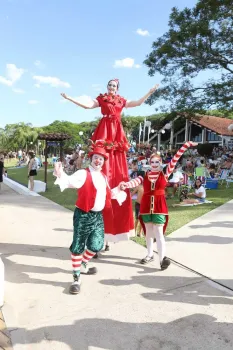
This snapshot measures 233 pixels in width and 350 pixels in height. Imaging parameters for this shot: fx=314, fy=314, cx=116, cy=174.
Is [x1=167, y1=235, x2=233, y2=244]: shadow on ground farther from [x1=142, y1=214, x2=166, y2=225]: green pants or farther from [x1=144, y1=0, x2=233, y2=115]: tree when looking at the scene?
[x1=144, y1=0, x2=233, y2=115]: tree

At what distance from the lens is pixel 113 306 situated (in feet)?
10.5

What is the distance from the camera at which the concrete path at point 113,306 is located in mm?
2633

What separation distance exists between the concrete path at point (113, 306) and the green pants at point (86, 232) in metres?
0.46

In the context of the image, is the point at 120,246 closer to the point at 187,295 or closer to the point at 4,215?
the point at 187,295

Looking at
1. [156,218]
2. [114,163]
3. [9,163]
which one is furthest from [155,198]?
[9,163]

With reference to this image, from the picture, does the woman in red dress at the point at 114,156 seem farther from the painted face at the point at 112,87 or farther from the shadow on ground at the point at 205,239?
the shadow on ground at the point at 205,239

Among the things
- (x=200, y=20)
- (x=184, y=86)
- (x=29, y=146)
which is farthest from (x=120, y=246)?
(x=29, y=146)

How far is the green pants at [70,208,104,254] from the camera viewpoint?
3.66 m

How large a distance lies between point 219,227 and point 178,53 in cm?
1239

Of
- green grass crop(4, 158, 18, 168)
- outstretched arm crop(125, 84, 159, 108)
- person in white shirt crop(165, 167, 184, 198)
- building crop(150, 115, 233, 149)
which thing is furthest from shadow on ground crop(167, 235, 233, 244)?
green grass crop(4, 158, 18, 168)

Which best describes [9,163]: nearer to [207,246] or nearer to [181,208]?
[181,208]

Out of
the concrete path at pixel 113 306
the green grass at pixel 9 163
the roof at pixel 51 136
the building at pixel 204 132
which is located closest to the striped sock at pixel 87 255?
the concrete path at pixel 113 306

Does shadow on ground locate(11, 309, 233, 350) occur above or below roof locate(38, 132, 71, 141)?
below

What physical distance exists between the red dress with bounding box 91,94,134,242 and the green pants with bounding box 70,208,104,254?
654mm
